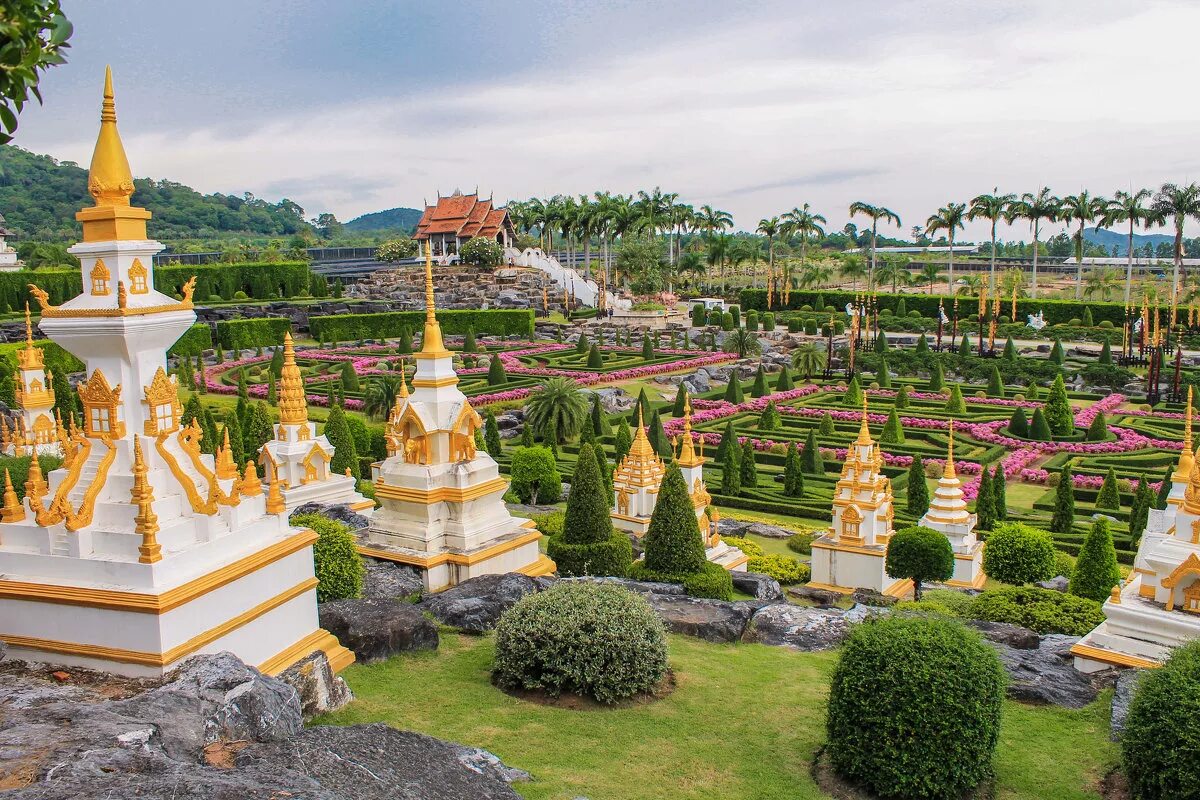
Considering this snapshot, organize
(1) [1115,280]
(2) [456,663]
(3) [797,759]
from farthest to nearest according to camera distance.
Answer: (1) [1115,280] → (2) [456,663] → (3) [797,759]

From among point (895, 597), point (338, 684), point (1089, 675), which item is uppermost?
point (338, 684)

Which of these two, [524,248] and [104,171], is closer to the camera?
[104,171]

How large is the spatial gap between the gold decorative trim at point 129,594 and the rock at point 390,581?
4.62 metres

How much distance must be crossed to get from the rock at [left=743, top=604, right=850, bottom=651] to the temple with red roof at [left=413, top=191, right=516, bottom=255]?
7412 centimetres

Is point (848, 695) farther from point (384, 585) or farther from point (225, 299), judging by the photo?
point (225, 299)

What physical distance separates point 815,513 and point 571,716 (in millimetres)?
16907

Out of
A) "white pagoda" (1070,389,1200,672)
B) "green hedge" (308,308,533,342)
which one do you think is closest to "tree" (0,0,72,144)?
"white pagoda" (1070,389,1200,672)

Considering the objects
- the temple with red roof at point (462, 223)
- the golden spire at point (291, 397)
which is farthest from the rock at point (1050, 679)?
the temple with red roof at point (462, 223)

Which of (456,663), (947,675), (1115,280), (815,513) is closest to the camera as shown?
(947,675)

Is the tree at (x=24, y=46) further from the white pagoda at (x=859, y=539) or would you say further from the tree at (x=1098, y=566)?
the white pagoda at (x=859, y=539)

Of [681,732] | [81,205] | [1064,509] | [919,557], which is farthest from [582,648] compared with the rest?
[81,205]

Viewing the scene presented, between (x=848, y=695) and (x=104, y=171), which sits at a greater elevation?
(x=104, y=171)

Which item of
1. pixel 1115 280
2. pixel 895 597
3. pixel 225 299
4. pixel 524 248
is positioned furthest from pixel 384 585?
pixel 1115 280

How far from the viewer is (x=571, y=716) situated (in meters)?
10.2
